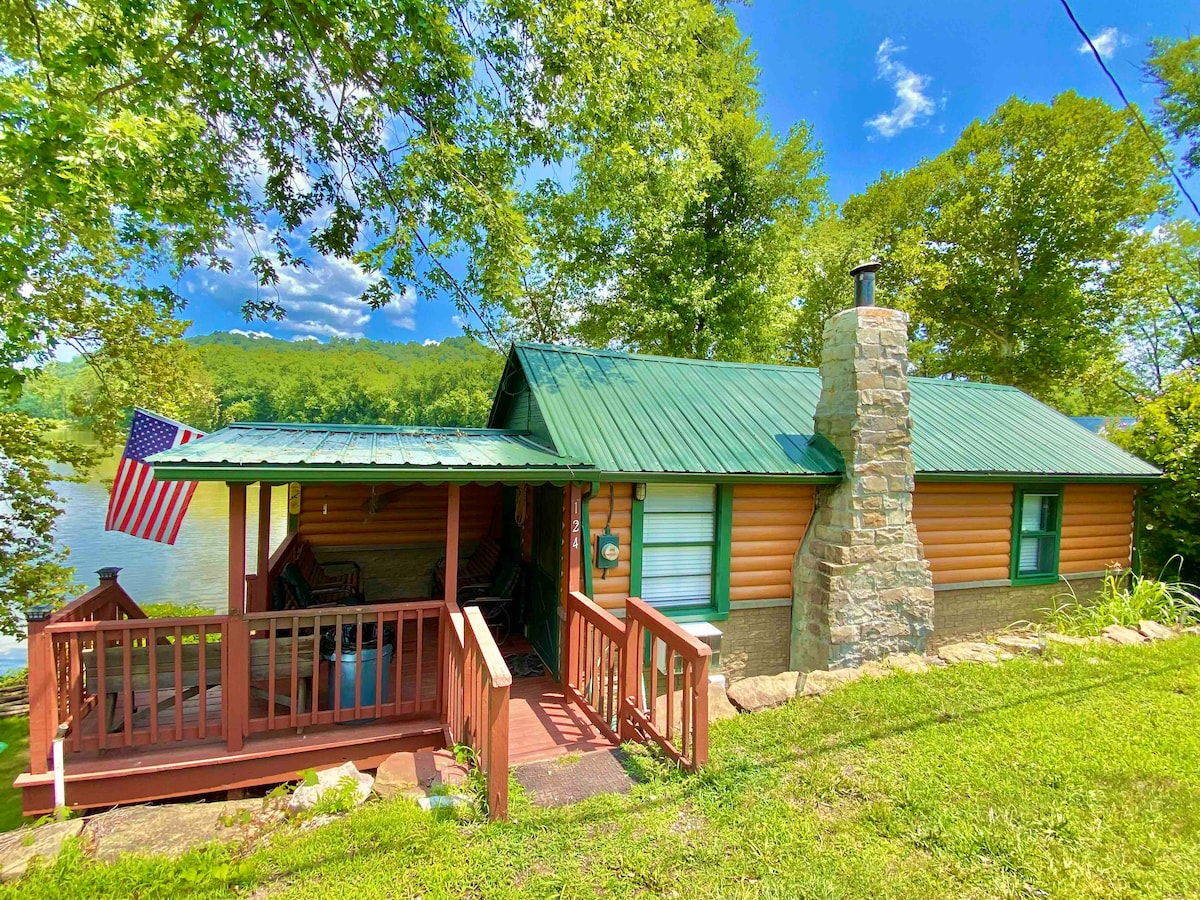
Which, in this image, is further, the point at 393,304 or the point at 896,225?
the point at 896,225

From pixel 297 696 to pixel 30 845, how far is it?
5.19ft

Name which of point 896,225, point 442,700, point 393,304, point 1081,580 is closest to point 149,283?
point 393,304

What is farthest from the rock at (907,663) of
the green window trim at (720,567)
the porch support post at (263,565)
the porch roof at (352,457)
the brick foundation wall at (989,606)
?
the porch support post at (263,565)

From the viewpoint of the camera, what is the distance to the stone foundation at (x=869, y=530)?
583 cm

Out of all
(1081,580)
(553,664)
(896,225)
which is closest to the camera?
(553,664)

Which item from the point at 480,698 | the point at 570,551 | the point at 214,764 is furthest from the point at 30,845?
the point at 570,551

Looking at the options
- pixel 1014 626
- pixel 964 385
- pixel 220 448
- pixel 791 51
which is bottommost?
pixel 1014 626

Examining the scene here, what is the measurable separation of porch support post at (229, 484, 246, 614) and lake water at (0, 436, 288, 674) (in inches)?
352

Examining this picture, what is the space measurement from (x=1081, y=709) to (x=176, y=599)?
55.4 feet

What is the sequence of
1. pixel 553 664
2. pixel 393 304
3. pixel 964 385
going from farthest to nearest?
pixel 964 385 < pixel 393 304 < pixel 553 664

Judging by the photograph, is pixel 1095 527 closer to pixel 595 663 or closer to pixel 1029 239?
pixel 595 663

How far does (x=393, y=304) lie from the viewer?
712cm

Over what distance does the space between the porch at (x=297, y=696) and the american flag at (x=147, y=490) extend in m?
1.42

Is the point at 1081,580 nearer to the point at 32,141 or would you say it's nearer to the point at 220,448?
the point at 220,448
